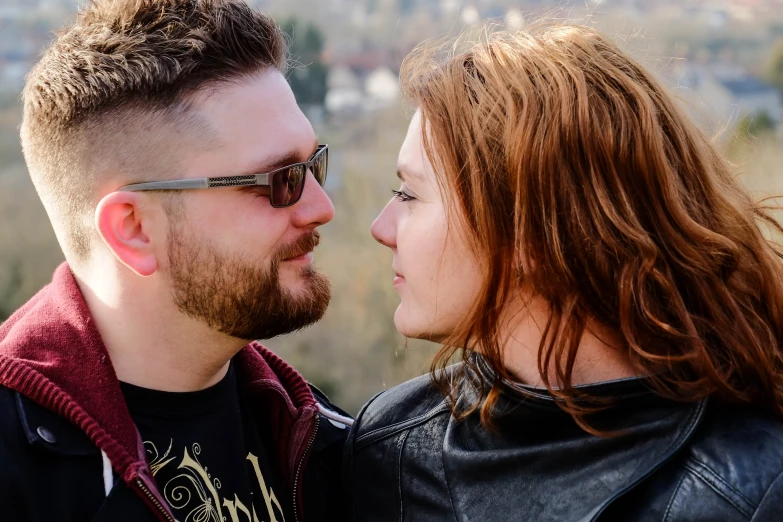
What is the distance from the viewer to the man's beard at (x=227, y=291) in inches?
90.7

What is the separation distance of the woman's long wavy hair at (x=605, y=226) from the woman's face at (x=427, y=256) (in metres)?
0.06

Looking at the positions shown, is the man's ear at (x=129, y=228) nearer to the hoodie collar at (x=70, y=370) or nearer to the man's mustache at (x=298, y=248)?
the hoodie collar at (x=70, y=370)

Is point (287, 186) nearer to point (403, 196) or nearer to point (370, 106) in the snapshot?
point (403, 196)

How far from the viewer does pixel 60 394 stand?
1913mm

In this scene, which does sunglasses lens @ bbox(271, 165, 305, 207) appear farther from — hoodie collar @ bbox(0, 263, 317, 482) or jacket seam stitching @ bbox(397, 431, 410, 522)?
jacket seam stitching @ bbox(397, 431, 410, 522)

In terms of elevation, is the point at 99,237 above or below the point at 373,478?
above

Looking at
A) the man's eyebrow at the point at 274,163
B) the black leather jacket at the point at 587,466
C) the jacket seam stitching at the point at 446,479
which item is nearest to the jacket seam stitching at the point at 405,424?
the black leather jacket at the point at 587,466

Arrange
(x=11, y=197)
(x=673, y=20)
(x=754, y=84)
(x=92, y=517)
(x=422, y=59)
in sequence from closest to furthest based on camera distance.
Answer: (x=92, y=517)
(x=422, y=59)
(x=11, y=197)
(x=754, y=84)
(x=673, y=20)

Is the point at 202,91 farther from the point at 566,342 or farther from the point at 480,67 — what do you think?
the point at 566,342

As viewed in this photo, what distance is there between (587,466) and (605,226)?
0.53m

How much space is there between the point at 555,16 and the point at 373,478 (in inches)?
52.1

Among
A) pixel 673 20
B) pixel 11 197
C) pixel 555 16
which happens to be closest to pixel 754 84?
pixel 673 20

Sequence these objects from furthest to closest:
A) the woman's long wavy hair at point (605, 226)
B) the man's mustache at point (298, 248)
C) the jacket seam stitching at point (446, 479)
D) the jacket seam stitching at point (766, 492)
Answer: the man's mustache at point (298, 248)
the jacket seam stitching at point (446, 479)
the woman's long wavy hair at point (605, 226)
the jacket seam stitching at point (766, 492)

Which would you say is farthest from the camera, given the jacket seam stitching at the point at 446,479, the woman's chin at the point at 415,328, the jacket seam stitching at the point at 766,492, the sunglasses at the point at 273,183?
the sunglasses at the point at 273,183
